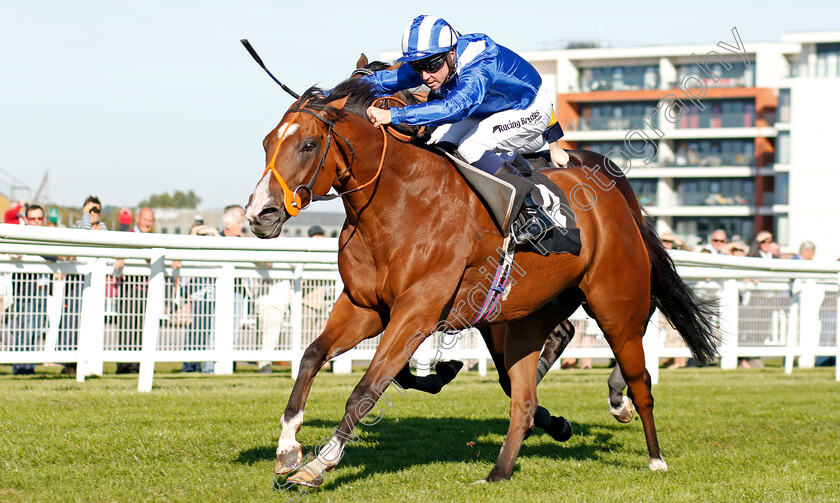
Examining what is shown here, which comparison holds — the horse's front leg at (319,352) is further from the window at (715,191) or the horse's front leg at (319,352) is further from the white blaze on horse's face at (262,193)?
the window at (715,191)

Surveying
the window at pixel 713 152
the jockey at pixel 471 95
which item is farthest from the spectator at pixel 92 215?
the window at pixel 713 152

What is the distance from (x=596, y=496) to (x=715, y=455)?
151cm

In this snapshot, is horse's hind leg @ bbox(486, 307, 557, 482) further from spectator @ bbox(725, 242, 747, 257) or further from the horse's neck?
spectator @ bbox(725, 242, 747, 257)

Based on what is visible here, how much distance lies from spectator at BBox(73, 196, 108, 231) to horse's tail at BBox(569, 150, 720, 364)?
5604 mm

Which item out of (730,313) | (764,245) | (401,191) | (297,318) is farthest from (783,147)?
(401,191)

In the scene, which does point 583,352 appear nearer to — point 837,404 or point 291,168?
point 837,404

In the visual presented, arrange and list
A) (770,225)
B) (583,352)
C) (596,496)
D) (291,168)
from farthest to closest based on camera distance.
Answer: (770,225)
(583,352)
(596,496)
(291,168)

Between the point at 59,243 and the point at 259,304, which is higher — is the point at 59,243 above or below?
above

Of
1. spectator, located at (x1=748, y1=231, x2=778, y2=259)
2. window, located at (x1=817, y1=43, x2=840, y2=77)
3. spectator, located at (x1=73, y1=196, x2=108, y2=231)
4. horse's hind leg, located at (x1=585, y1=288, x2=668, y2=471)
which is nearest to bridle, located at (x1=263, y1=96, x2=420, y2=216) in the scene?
horse's hind leg, located at (x1=585, y1=288, x2=668, y2=471)

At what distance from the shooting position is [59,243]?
7059mm

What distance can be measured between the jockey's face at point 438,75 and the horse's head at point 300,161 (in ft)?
1.55

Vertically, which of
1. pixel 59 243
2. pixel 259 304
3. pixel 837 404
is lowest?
pixel 837 404

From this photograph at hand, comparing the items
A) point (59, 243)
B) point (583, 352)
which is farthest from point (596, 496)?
point (583, 352)

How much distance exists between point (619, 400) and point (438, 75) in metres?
2.48
